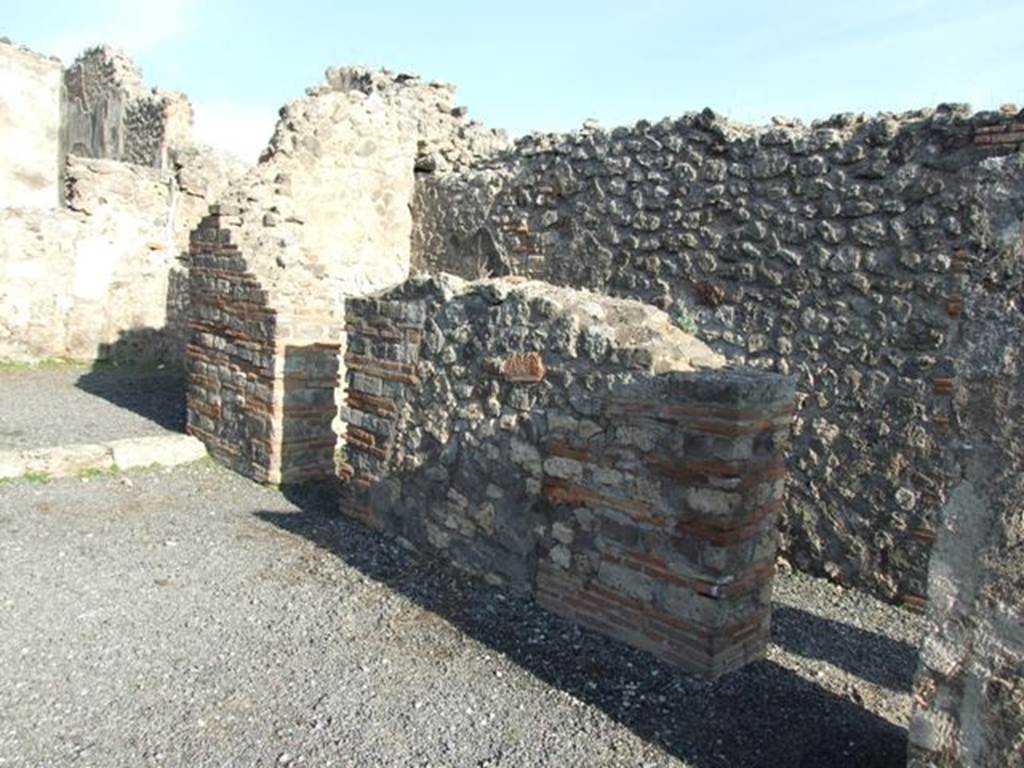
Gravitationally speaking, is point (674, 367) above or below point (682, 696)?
above

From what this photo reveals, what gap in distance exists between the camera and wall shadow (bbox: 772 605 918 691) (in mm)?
4168

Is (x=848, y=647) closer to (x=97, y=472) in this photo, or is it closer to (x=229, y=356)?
(x=229, y=356)

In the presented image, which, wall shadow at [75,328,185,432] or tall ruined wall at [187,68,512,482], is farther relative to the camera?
wall shadow at [75,328,185,432]

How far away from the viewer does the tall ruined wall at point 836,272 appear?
495 cm

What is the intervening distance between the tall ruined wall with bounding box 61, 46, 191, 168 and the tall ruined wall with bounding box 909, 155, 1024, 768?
15677 mm

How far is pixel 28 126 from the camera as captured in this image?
19156 millimetres

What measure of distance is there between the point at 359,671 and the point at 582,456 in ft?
4.84

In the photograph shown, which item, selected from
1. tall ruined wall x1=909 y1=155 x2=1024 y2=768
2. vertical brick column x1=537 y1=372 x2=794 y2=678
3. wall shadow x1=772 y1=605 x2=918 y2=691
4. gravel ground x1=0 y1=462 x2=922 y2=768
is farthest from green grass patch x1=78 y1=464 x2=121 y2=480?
tall ruined wall x1=909 y1=155 x2=1024 y2=768

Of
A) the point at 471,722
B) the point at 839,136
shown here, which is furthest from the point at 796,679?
the point at 839,136

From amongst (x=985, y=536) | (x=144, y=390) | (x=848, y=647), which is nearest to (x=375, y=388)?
(x=848, y=647)

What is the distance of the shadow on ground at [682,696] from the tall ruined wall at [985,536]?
33.0 inches

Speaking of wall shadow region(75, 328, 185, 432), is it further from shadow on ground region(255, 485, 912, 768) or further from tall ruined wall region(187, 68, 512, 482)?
shadow on ground region(255, 485, 912, 768)

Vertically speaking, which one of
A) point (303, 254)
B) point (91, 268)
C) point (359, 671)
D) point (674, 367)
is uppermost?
point (303, 254)

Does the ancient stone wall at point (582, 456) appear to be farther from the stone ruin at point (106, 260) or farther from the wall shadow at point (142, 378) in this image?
the stone ruin at point (106, 260)
